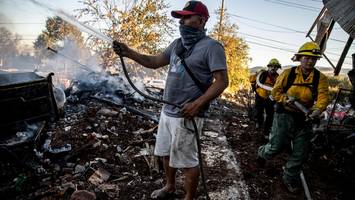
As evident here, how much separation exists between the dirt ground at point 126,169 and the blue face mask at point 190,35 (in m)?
2.04

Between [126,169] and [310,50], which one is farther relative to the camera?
[126,169]

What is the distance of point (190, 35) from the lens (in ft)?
8.91

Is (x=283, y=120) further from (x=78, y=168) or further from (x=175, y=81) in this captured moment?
(x=78, y=168)

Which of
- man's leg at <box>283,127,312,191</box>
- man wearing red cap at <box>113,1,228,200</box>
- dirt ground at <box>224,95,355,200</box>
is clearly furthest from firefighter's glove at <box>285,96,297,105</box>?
man wearing red cap at <box>113,1,228,200</box>

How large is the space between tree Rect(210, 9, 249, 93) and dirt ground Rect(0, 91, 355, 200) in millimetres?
24412

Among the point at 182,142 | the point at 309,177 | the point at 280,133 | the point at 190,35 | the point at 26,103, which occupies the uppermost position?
the point at 190,35

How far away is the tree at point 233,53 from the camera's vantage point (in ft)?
99.2

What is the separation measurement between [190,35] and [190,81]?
473mm

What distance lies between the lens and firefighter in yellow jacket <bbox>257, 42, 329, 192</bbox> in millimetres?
3791

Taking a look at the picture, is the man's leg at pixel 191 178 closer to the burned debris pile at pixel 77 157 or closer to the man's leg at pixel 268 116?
the burned debris pile at pixel 77 157

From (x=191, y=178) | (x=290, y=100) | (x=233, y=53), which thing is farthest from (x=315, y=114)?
(x=233, y=53)

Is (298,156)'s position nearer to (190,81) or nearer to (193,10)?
(190,81)

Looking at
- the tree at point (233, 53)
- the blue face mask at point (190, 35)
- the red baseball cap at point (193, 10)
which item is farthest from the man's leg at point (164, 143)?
the tree at point (233, 53)

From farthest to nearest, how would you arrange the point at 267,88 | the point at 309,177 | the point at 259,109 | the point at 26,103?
the point at 259,109 → the point at 267,88 → the point at 26,103 → the point at 309,177
